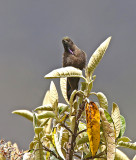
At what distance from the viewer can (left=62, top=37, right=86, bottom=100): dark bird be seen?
1.67 m

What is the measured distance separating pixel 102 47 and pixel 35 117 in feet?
1.65

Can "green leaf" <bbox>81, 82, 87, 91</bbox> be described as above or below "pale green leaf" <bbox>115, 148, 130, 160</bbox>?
above

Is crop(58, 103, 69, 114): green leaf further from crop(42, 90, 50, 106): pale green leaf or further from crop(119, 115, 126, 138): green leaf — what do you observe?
A: crop(42, 90, 50, 106): pale green leaf

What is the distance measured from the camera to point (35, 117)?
1.35 m

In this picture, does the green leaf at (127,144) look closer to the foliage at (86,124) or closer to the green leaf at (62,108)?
the foliage at (86,124)

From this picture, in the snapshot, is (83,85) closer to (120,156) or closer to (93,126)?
(93,126)

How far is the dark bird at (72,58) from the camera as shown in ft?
5.48

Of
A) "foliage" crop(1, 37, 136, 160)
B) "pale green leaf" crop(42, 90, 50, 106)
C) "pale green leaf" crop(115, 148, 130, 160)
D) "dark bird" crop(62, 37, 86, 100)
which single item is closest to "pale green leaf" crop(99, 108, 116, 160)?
"foliage" crop(1, 37, 136, 160)

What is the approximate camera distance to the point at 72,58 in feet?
5.79

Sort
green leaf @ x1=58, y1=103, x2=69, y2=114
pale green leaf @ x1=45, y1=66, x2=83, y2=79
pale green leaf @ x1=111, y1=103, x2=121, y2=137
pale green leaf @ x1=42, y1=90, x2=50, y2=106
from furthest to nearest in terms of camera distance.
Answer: pale green leaf @ x1=42, y1=90, x2=50, y2=106, green leaf @ x1=58, y1=103, x2=69, y2=114, pale green leaf @ x1=111, y1=103, x2=121, y2=137, pale green leaf @ x1=45, y1=66, x2=83, y2=79

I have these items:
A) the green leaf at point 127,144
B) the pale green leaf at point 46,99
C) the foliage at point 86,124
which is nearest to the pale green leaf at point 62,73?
the foliage at point 86,124

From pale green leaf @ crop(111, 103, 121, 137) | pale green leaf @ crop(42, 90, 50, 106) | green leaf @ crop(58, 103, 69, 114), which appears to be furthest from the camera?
pale green leaf @ crop(42, 90, 50, 106)

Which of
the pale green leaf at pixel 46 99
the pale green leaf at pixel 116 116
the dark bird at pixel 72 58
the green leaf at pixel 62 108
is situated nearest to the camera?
the pale green leaf at pixel 116 116

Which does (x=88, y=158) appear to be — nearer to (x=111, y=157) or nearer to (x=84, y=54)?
(x=111, y=157)
